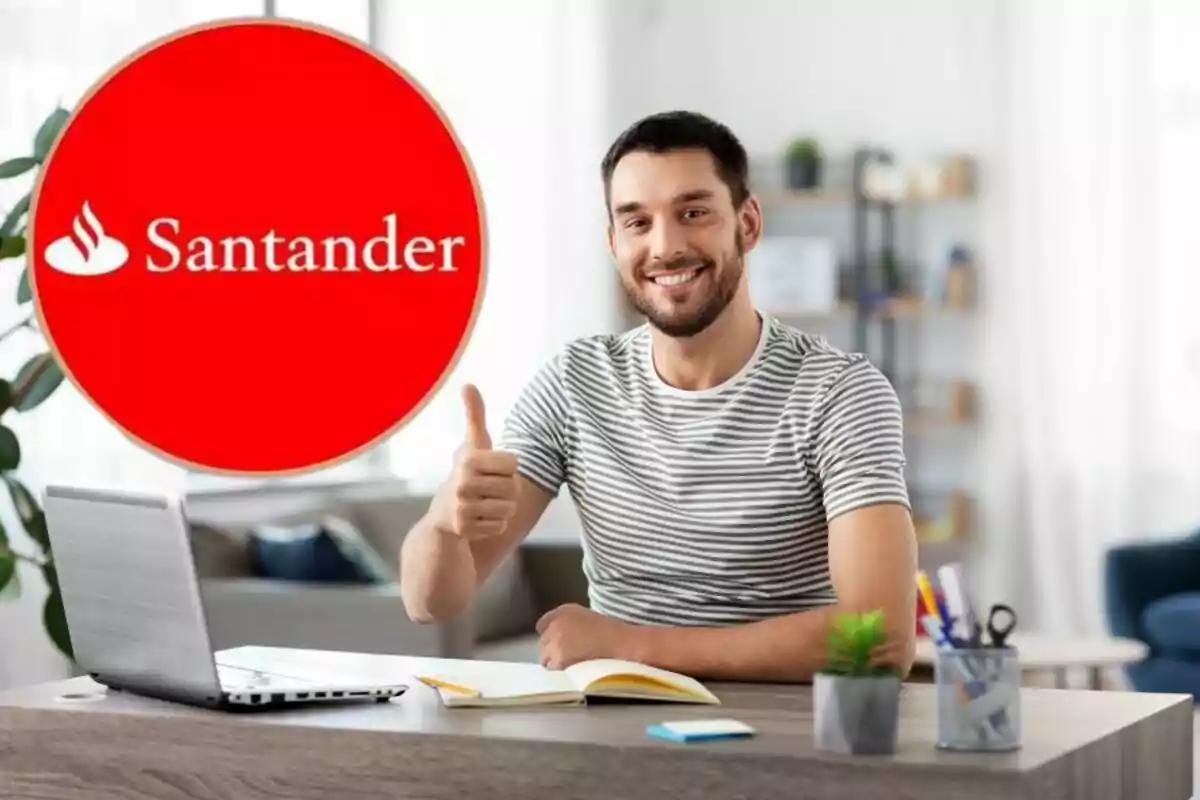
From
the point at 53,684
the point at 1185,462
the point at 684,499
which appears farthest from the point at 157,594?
the point at 1185,462

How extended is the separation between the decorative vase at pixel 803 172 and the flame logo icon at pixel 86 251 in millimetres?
2857

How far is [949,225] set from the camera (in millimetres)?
6969

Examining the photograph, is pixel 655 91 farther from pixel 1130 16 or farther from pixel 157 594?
pixel 157 594

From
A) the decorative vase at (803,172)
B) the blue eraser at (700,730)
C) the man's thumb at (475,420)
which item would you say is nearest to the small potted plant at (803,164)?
the decorative vase at (803,172)

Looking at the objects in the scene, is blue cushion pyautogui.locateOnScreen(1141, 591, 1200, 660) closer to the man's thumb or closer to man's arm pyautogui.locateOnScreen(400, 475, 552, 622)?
man's arm pyautogui.locateOnScreen(400, 475, 552, 622)

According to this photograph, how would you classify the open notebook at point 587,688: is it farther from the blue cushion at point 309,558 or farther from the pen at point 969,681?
the blue cushion at point 309,558

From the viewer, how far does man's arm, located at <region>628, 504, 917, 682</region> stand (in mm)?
2061

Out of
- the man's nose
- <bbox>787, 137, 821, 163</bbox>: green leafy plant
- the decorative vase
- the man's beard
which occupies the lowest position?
the man's beard

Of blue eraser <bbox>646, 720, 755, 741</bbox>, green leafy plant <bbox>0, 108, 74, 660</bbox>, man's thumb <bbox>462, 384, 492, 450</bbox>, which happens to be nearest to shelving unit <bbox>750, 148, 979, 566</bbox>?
green leafy plant <bbox>0, 108, 74, 660</bbox>

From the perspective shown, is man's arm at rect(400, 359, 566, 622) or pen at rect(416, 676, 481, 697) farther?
man's arm at rect(400, 359, 566, 622)

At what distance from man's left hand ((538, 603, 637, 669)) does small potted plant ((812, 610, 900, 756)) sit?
519mm

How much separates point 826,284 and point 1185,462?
138cm

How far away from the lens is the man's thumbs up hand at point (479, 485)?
1971 millimetres

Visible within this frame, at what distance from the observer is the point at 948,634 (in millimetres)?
1601
